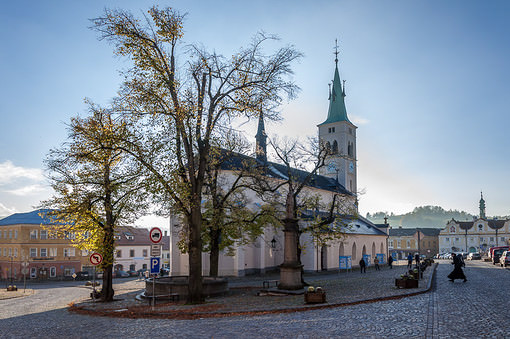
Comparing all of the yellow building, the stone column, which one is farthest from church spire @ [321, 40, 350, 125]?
the stone column

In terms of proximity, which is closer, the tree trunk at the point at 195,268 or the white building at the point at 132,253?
the tree trunk at the point at 195,268

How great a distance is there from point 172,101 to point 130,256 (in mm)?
62098

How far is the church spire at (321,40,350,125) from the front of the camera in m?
70.8

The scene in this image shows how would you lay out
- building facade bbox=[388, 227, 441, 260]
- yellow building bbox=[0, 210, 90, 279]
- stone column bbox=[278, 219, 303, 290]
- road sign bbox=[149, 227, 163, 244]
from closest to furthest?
road sign bbox=[149, 227, 163, 244]
stone column bbox=[278, 219, 303, 290]
yellow building bbox=[0, 210, 90, 279]
building facade bbox=[388, 227, 441, 260]

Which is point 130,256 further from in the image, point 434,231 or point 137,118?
point 434,231

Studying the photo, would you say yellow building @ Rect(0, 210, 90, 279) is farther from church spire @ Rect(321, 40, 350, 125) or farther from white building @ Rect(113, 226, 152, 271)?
church spire @ Rect(321, 40, 350, 125)

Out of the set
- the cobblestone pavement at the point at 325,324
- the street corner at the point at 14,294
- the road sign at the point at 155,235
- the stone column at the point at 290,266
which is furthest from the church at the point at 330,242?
the street corner at the point at 14,294

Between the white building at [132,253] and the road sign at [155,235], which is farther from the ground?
the road sign at [155,235]

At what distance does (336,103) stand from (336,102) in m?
0.17

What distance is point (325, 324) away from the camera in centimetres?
1211

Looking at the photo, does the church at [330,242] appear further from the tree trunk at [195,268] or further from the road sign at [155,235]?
the road sign at [155,235]

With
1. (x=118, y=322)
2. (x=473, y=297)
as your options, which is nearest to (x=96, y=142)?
(x=118, y=322)

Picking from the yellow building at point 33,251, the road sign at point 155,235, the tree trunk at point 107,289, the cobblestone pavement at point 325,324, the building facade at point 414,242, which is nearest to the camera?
the cobblestone pavement at point 325,324

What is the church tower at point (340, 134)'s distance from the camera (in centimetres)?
6912
